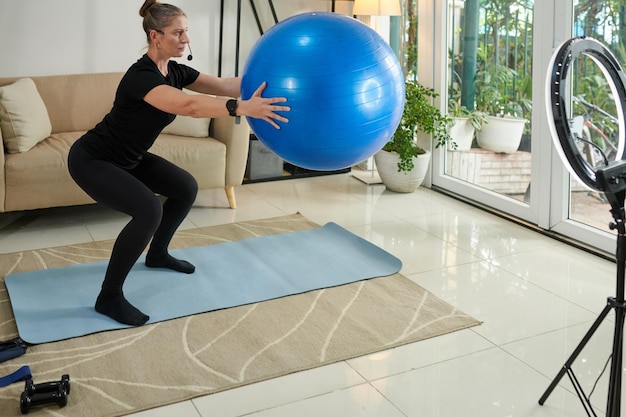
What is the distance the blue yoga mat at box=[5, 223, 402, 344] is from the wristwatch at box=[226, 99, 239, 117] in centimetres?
101

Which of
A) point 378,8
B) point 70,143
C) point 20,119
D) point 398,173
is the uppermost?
point 378,8

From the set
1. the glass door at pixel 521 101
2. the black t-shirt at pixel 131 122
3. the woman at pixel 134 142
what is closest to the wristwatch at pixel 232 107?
the woman at pixel 134 142

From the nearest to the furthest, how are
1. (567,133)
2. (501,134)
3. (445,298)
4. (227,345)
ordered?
1. (567,133)
2. (227,345)
3. (445,298)
4. (501,134)

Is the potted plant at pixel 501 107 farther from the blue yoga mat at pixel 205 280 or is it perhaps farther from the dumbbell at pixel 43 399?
the dumbbell at pixel 43 399

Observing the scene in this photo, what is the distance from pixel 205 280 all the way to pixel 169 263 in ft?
0.72

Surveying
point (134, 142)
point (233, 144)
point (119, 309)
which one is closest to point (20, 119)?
point (233, 144)

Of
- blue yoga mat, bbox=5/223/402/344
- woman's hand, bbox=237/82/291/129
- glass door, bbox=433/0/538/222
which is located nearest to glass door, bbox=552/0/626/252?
glass door, bbox=433/0/538/222

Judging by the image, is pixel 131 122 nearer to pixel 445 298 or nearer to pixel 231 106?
pixel 231 106

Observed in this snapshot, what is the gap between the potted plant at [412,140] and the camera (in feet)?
16.7

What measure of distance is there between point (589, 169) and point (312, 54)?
862mm

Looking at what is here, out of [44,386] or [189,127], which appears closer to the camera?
[44,386]

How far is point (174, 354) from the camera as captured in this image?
2.96m

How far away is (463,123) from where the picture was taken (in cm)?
516

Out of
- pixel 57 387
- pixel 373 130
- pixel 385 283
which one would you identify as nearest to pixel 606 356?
pixel 385 283
